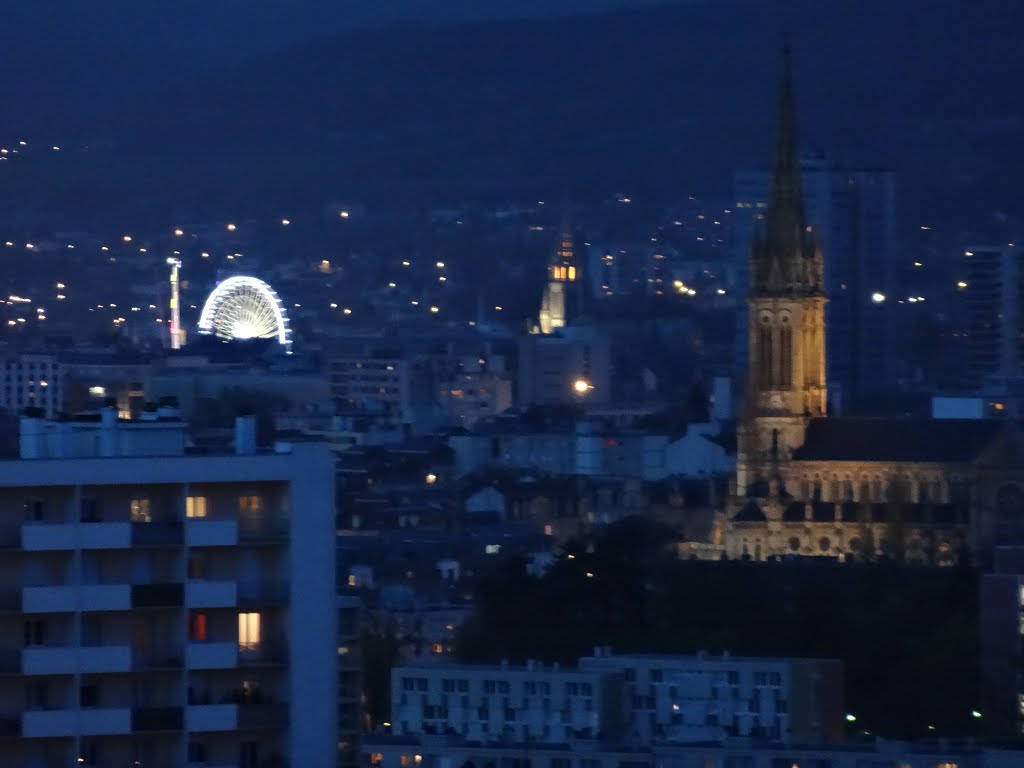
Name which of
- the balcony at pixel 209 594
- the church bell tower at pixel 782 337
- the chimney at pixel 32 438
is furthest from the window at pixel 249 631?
the church bell tower at pixel 782 337

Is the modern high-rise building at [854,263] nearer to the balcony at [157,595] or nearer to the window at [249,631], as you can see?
the window at [249,631]

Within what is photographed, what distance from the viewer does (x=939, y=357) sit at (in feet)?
566

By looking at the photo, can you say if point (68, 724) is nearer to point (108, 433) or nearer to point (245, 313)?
point (108, 433)

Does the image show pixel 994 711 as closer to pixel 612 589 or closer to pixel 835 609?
pixel 835 609

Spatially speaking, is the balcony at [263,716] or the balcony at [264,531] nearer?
the balcony at [263,716]

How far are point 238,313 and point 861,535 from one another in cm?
8296

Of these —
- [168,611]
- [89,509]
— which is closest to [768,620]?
[168,611]

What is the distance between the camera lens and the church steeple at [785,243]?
3824 inches

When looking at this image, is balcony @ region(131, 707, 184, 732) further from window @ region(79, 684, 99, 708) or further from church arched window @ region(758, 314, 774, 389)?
church arched window @ region(758, 314, 774, 389)

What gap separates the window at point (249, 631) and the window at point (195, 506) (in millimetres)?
734

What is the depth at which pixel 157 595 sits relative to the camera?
1227 inches

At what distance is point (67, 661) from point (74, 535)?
834 millimetres

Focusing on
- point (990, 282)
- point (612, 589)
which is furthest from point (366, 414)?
point (612, 589)

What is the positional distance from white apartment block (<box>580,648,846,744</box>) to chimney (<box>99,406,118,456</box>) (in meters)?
15.5
